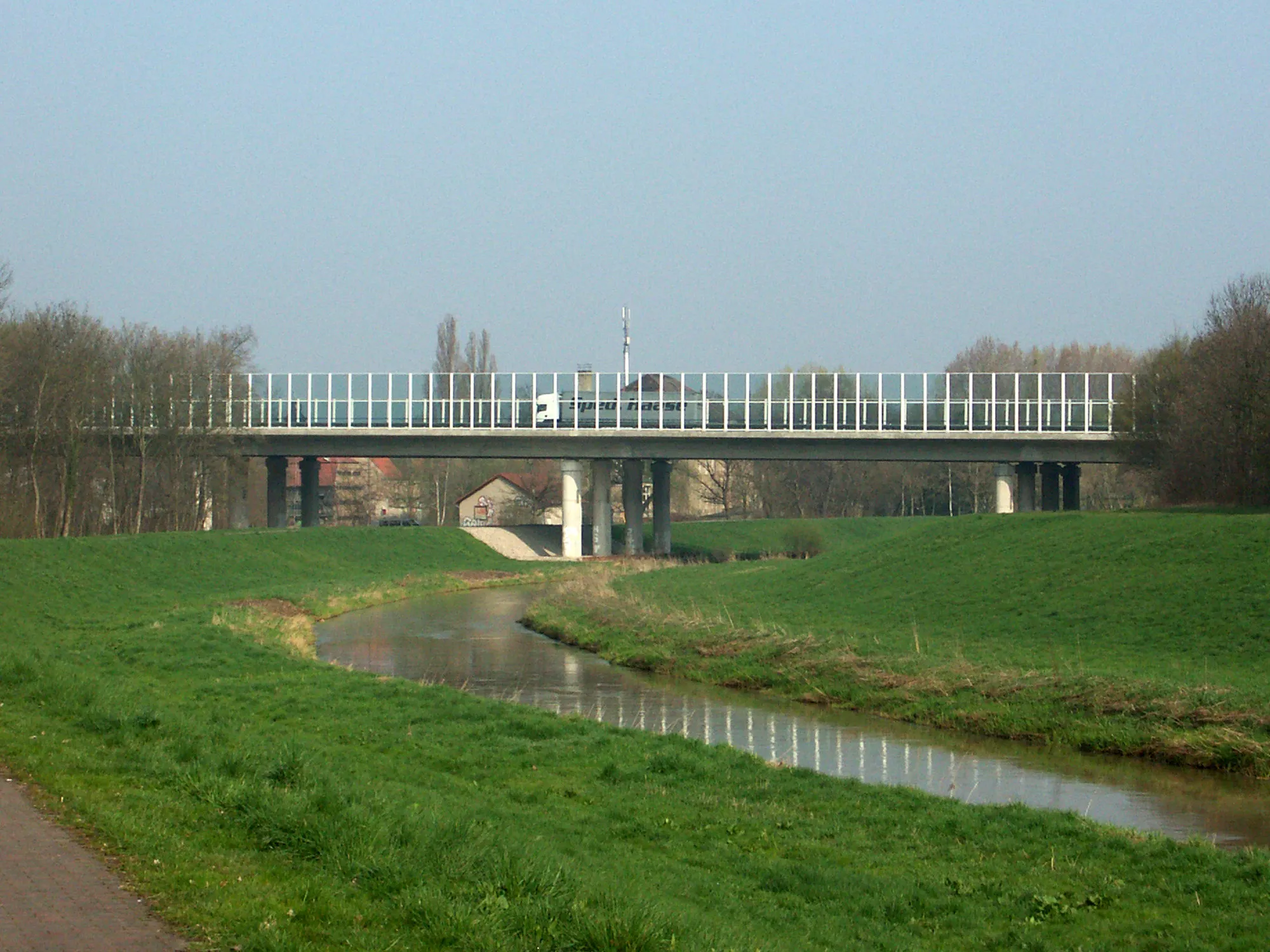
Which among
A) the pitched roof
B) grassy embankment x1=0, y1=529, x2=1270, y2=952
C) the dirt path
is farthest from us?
the pitched roof

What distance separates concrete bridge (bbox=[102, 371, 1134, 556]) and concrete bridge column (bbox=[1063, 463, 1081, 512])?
75 millimetres

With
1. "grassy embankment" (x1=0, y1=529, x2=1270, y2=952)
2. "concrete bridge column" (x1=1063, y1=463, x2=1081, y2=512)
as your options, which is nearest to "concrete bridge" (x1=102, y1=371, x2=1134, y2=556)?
"concrete bridge column" (x1=1063, y1=463, x2=1081, y2=512)

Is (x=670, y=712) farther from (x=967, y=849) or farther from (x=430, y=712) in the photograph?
(x=967, y=849)

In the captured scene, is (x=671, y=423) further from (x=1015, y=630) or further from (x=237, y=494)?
(x=1015, y=630)

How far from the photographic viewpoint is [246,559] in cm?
5475

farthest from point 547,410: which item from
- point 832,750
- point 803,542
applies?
point 832,750

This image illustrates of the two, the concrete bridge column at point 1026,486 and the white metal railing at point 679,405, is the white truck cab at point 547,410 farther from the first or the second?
the concrete bridge column at point 1026,486

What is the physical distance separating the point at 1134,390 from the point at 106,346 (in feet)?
168

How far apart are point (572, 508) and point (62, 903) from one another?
229 feet

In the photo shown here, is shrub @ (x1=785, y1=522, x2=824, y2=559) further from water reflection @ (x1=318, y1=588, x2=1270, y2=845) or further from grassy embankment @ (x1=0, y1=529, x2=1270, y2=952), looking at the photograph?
grassy embankment @ (x1=0, y1=529, x2=1270, y2=952)

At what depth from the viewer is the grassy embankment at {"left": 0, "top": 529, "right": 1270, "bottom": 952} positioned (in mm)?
8109

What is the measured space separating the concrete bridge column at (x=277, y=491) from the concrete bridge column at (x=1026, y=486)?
141 ft

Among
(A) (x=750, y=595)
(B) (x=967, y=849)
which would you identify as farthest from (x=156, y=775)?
(A) (x=750, y=595)

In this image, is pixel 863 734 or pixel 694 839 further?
pixel 863 734
